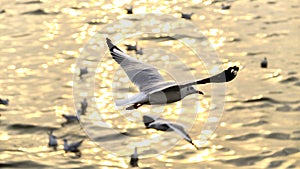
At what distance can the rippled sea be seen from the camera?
97.1ft

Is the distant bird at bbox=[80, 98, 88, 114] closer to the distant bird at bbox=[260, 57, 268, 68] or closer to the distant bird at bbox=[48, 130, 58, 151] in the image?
the distant bird at bbox=[48, 130, 58, 151]

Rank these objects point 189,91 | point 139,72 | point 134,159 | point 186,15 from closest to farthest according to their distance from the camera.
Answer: point 189,91 < point 139,72 < point 134,159 < point 186,15

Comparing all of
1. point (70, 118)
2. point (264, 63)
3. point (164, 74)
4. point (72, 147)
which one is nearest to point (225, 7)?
point (264, 63)

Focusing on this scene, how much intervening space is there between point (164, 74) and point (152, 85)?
16741mm

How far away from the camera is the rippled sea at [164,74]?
29594 millimetres

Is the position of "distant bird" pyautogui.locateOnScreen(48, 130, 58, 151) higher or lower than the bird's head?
lower

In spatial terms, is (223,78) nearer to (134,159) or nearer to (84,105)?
(134,159)

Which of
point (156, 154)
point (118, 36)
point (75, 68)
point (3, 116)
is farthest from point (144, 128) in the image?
point (118, 36)

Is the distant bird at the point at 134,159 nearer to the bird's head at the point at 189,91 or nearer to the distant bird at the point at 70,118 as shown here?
the distant bird at the point at 70,118

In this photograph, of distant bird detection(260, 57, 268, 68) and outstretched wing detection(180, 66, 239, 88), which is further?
distant bird detection(260, 57, 268, 68)

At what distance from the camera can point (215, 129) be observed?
1258 inches

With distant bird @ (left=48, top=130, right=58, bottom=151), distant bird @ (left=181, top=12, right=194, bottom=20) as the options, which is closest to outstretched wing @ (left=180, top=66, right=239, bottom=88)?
distant bird @ (left=48, top=130, right=58, bottom=151)

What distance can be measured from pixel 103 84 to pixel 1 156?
895cm

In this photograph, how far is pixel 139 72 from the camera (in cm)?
2305
